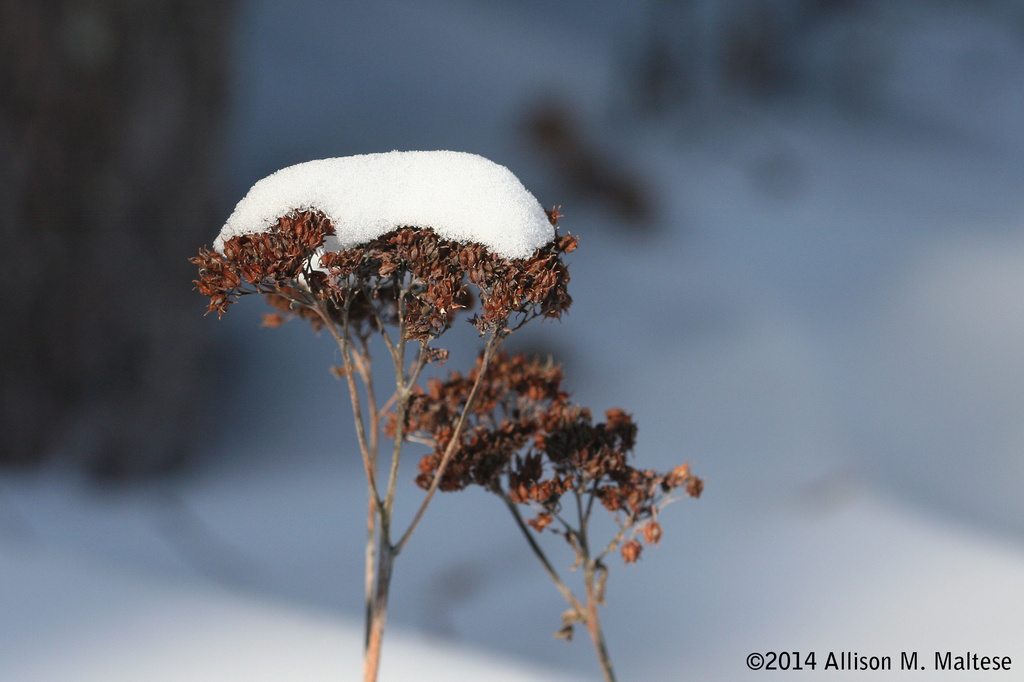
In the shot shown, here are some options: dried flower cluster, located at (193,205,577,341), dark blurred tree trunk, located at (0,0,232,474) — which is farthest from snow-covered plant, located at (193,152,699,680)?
dark blurred tree trunk, located at (0,0,232,474)

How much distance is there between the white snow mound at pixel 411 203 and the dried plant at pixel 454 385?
0.05 ft

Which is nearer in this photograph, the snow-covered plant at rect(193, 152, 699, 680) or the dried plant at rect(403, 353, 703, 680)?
the snow-covered plant at rect(193, 152, 699, 680)

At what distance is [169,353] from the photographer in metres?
3.20

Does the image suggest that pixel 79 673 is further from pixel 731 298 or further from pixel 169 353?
pixel 731 298

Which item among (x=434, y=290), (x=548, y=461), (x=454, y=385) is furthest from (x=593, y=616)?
(x=434, y=290)

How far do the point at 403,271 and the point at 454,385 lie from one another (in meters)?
0.22

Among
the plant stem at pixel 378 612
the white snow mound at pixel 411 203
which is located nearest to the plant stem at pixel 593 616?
the plant stem at pixel 378 612

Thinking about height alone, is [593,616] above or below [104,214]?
below

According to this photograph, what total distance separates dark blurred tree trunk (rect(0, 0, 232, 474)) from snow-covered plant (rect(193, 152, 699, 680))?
2.16 meters

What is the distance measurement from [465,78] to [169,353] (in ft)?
9.94

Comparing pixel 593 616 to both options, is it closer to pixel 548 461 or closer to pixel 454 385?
pixel 548 461

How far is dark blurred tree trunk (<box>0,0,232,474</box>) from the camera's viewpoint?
2770 mm

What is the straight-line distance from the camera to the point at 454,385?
1.08 meters

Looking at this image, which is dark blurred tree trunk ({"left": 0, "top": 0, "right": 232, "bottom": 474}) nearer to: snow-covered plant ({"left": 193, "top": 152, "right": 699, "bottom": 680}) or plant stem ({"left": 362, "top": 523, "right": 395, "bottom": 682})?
snow-covered plant ({"left": 193, "top": 152, "right": 699, "bottom": 680})
